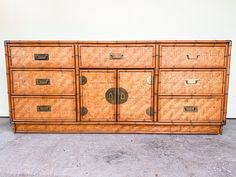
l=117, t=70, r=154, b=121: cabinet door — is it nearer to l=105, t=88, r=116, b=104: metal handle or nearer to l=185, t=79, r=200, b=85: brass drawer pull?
l=105, t=88, r=116, b=104: metal handle

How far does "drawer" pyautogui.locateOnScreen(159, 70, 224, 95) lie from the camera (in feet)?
5.86

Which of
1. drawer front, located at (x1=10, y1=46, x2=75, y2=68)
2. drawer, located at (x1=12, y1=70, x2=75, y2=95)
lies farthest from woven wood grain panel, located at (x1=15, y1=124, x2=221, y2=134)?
drawer front, located at (x1=10, y1=46, x2=75, y2=68)

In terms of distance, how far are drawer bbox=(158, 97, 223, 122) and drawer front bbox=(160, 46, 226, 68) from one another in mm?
284

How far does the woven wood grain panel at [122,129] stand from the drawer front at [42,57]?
531 mm

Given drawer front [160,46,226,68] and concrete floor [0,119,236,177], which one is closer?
concrete floor [0,119,236,177]

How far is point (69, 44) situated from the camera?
176cm

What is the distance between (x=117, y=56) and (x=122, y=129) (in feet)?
2.08

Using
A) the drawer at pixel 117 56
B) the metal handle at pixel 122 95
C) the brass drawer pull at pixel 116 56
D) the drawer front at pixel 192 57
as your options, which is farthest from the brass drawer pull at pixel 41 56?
the drawer front at pixel 192 57

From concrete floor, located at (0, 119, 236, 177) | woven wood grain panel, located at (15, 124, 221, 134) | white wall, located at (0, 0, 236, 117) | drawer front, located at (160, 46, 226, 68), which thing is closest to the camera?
concrete floor, located at (0, 119, 236, 177)

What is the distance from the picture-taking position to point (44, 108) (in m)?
1.84

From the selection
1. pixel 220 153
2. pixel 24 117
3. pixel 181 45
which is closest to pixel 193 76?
pixel 181 45
